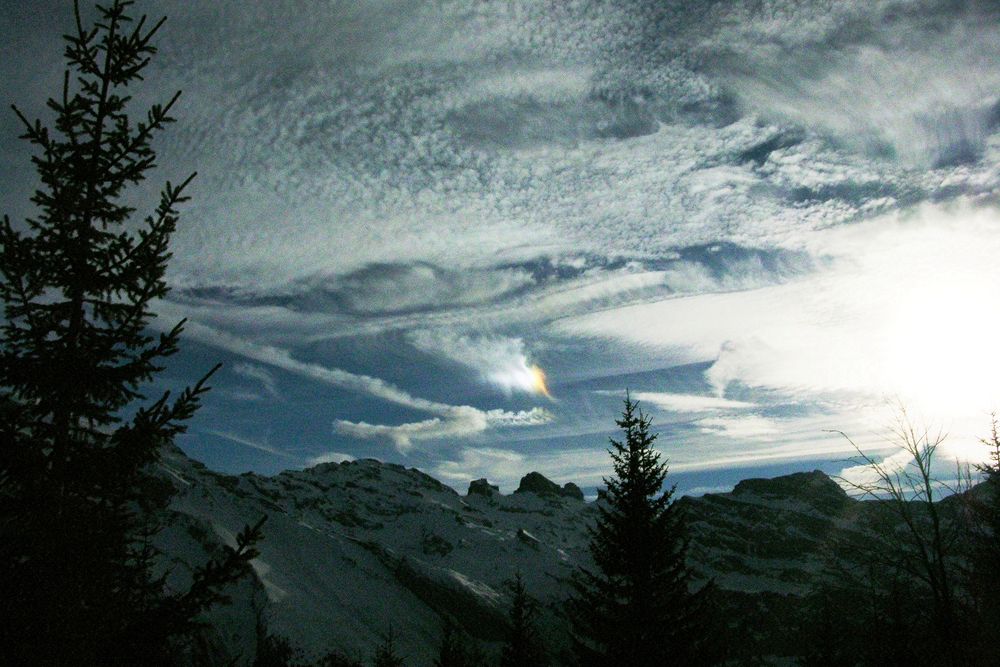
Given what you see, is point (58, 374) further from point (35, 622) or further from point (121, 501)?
point (35, 622)

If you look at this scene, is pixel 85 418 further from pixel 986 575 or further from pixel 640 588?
pixel 986 575

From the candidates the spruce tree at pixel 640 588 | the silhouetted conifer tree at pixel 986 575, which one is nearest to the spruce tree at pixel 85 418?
the spruce tree at pixel 640 588

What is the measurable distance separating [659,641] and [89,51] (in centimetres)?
1661

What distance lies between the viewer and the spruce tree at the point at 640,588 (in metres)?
15.0

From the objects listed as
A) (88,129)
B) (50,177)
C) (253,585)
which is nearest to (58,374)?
(50,177)

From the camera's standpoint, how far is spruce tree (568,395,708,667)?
590 inches

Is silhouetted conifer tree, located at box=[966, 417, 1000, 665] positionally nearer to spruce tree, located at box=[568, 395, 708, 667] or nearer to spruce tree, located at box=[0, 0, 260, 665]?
spruce tree, located at box=[568, 395, 708, 667]

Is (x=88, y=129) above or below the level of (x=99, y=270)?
above

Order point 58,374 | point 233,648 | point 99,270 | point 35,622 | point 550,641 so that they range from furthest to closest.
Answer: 1. point 550,641
2. point 233,648
3. point 99,270
4. point 58,374
5. point 35,622

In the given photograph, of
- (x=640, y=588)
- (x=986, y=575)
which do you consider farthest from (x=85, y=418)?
(x=986, y=575)

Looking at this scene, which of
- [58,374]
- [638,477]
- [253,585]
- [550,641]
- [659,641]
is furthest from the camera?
[550,641]

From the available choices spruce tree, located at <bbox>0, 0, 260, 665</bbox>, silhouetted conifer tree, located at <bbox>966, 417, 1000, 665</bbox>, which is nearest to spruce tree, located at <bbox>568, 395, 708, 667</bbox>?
silhouetted conifer tree, located at <bbox>966, 417, 1000, 665</bbox>

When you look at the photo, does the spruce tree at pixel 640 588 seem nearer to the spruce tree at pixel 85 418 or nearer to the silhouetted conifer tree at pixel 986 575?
the silhouetted conifer tree at pixel 986 575

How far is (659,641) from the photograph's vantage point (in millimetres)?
14961
